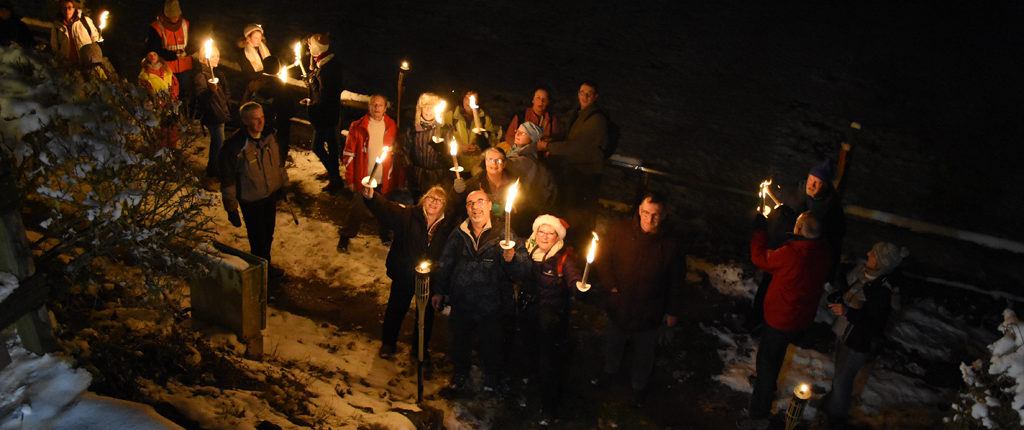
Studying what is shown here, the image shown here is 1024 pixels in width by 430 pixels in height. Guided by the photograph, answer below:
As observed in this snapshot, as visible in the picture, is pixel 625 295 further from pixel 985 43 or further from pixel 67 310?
pixel 985 43

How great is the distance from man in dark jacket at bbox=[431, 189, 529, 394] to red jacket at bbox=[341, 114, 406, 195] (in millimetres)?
2036

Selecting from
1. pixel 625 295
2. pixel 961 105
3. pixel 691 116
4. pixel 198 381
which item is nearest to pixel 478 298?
pixel 625 295

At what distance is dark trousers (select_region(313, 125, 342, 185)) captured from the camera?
866 cm

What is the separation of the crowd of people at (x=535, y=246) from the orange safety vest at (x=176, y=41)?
41.1 inches

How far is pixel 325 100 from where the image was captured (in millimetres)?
8375

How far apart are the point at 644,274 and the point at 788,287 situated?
1128 mm

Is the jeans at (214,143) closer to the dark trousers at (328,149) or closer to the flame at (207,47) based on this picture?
the flame at (207,47)

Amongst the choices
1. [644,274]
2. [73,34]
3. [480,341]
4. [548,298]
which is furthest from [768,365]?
[73,34]

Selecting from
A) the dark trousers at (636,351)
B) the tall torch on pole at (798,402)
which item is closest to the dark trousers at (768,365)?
the dark trousers at (636,351)

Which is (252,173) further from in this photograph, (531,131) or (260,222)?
(531,131)

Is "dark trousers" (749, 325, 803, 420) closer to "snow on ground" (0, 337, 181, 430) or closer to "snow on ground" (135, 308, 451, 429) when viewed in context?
"snow on ground" (135, 308, 451, 429)

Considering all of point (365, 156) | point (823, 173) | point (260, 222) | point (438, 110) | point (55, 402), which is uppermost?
point (438, 110)

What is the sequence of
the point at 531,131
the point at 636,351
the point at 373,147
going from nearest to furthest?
the point at 636,351 < the point at 531,131 < the point at 373,147

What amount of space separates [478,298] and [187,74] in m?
6.59
